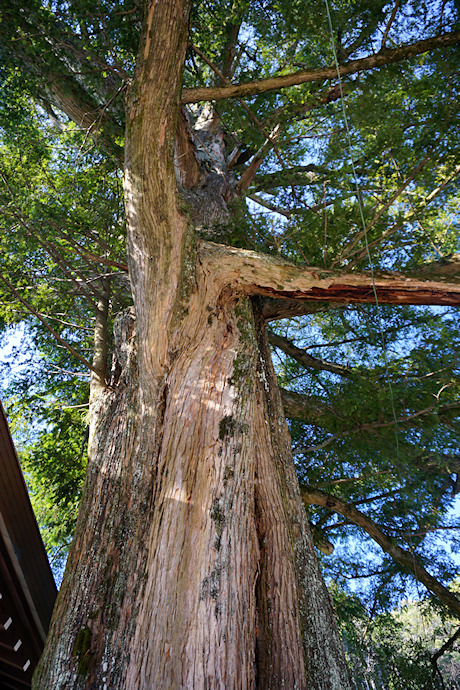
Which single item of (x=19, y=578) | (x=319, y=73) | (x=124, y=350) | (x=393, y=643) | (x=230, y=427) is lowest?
(x=19, y=578)

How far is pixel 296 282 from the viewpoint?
3.13m

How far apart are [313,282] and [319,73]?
1.52m

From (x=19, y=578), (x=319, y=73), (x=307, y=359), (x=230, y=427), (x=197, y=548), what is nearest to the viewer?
(x=197, y=548)

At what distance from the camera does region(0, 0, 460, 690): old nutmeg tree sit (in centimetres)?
217

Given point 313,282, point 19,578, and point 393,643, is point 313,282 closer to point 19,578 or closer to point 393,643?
point 19,578

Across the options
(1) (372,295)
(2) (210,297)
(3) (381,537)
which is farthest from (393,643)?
(2) (210,297)

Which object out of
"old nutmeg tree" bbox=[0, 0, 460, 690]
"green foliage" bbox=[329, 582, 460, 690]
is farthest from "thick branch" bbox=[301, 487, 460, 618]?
"green foliage" bbox=[329, 582, 460, 690]

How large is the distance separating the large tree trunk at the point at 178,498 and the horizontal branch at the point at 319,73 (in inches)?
13.7

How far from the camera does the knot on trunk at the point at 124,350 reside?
11.5 ft

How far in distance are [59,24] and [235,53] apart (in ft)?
7.39

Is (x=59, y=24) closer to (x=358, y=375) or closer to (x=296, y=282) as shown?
(x=296, y=282)

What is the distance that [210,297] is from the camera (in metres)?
3.24

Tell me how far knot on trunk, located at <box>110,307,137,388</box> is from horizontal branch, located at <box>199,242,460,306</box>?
90cm

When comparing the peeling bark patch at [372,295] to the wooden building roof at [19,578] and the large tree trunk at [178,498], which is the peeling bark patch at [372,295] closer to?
the large tree trunk at [178,498]
